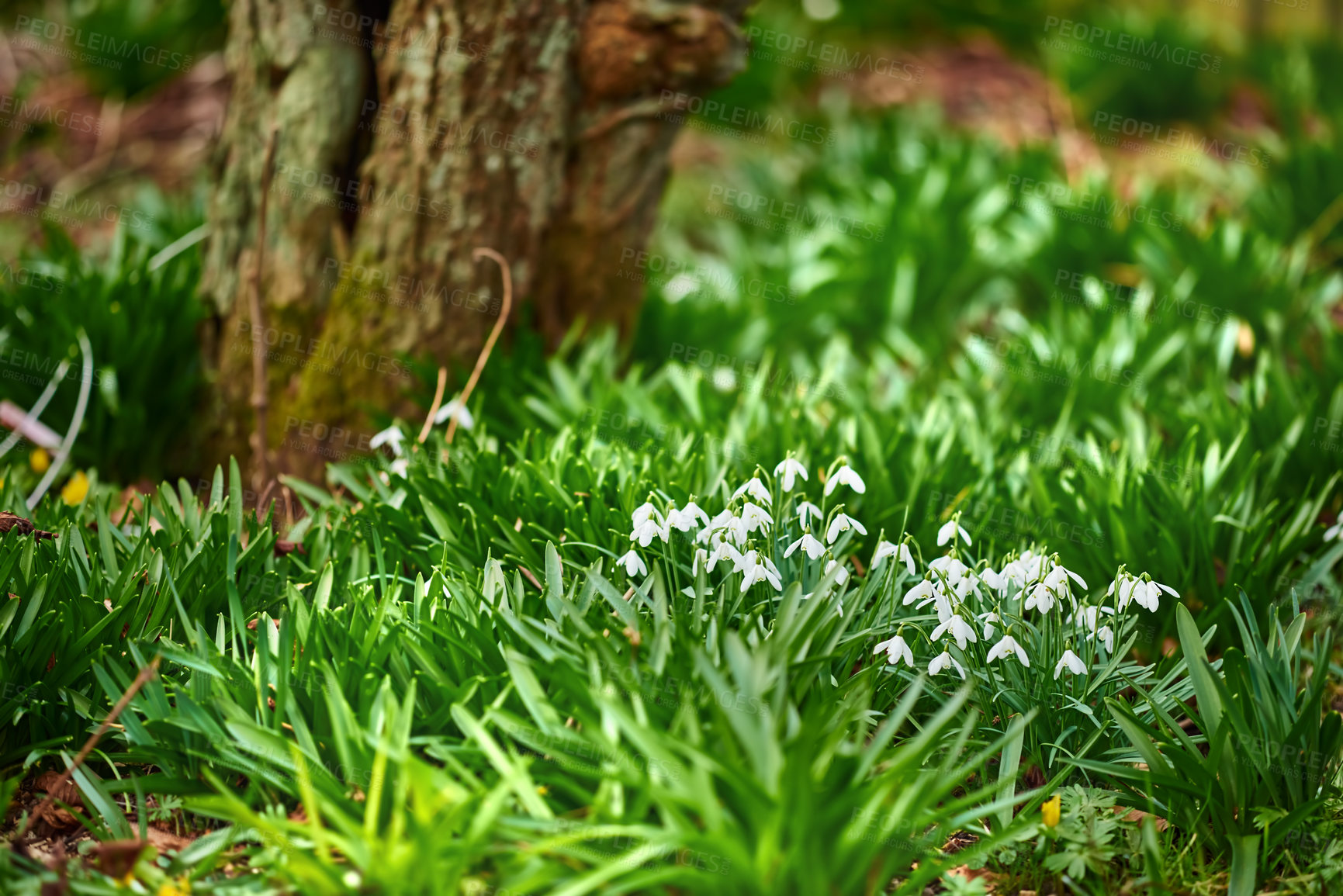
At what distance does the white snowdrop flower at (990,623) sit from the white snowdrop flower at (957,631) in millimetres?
46

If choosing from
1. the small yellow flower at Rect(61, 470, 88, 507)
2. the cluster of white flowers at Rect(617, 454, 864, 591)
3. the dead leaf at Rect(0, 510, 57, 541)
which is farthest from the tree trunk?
the cluster of white flowers at Rect(617, 454, 864, 591)

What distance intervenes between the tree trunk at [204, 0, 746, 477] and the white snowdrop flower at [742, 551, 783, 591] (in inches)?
59.6

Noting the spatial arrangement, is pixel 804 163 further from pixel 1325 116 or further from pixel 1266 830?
pixel 1266 830

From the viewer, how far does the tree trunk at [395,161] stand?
2912 mm

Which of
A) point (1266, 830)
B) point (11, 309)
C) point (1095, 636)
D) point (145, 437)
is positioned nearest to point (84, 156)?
point (11, 309)

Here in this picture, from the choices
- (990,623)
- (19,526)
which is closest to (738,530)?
(990,623)

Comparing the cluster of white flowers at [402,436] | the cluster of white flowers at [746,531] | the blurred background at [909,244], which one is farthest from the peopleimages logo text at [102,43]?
the cluster of white flowers at [746,531]

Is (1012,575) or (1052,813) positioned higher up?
(1012,575)

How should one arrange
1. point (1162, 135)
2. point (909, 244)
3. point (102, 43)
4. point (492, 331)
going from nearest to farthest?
point (492, 331) → point (909, 244) → point (102, 43) → point (1162, 135)

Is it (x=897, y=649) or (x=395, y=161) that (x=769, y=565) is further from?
(x=395, y=161)

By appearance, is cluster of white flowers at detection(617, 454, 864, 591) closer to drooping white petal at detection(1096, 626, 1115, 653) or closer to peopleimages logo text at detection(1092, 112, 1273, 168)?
drooping white petal at detection(1096, 626, 1115, 653)

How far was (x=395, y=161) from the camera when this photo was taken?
2.95 m

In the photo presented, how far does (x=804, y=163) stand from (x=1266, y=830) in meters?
4.46

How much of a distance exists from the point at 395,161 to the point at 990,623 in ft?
6.73
